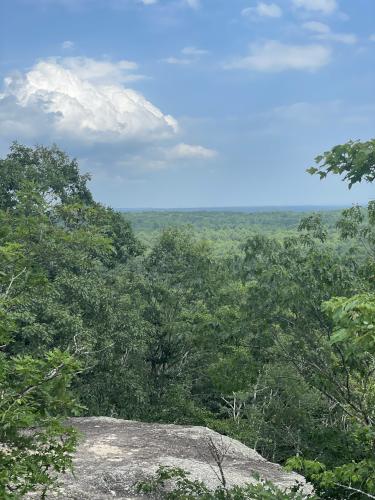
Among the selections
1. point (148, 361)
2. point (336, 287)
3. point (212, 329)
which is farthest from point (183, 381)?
point (336, 287)

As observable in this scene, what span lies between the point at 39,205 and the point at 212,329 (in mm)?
9530

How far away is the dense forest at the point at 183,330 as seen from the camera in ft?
18.9

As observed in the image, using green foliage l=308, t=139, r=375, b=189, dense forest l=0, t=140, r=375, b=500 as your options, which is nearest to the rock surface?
dense forest l=0, t=140, r=375, b=500

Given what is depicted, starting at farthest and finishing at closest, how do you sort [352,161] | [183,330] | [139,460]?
[183,330] < [139,460] < [352,161]

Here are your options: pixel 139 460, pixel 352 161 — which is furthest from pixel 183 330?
pixel 352 161

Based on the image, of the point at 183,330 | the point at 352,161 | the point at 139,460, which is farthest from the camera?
the point at 183,330

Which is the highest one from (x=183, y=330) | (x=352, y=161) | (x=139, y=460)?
(x=352, y=161)

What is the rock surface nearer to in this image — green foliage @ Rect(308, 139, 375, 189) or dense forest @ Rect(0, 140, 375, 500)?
dense forest @ Rect(0, 140, 375, 500)

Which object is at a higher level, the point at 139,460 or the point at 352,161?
the point at 352,161

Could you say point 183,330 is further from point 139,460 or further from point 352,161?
point 352,161

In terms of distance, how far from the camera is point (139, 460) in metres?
12.3

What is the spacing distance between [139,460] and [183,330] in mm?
10477

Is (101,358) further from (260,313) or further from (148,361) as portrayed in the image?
(260,313)

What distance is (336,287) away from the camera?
11086 mm
